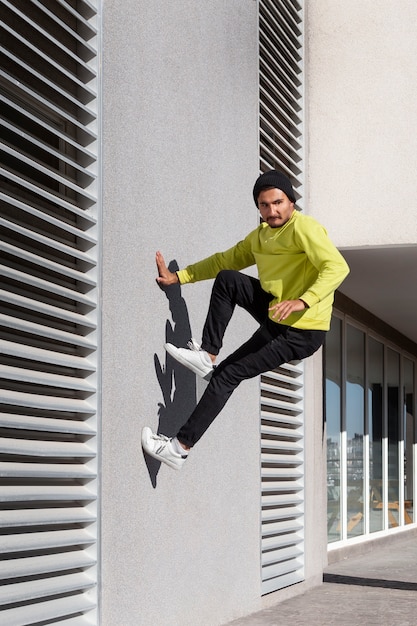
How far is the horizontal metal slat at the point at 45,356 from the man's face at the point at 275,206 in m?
1.41

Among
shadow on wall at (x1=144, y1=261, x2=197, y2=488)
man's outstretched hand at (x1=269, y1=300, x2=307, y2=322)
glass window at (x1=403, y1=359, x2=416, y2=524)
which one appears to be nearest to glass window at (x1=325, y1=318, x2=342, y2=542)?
glass window at (x1=403, y1=359, x2=416, y2=524)

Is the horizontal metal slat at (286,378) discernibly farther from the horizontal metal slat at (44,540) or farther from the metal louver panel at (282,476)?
the horizontal metal slat at (44,540)

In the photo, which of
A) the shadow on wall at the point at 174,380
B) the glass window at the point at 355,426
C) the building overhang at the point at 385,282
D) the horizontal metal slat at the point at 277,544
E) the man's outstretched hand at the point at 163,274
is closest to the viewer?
the man's outstretched hand at the point at 163,274

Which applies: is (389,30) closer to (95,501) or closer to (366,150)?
(366,150)

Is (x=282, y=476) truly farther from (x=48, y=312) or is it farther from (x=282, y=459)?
(x=48, y=312)

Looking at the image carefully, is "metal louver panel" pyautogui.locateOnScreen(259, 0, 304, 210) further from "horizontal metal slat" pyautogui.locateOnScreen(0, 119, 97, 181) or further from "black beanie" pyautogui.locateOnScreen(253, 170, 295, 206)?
"horizontal metal slat" pyautogui.locateOnScreen(0, 119, 97, 181)

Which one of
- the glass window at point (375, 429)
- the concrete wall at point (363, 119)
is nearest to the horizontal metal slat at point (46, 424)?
the concrete wall at point (363, 119)

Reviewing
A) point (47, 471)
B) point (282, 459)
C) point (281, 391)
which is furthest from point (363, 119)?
point (47, 471)

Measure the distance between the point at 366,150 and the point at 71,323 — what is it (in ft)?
18.1

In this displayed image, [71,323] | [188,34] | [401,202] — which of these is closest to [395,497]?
[401,202]

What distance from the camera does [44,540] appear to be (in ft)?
16.7

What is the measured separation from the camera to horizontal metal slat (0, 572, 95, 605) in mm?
4719

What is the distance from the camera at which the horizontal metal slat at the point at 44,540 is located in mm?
4723

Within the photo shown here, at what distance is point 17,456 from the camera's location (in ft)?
16.4
